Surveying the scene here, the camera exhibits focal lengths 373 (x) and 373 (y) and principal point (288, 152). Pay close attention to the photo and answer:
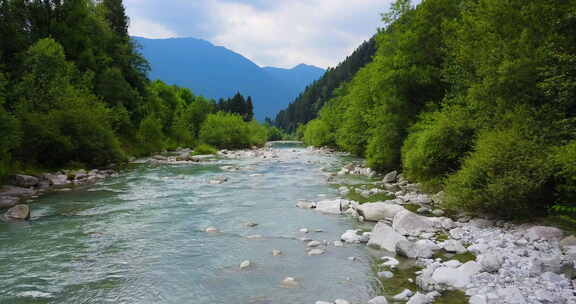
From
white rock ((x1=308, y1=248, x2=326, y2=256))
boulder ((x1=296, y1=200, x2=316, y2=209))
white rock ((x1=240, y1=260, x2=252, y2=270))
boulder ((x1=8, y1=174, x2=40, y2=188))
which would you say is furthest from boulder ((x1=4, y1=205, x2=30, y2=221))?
white rock ((x1=308, y1=248, x2=326, y2=256))

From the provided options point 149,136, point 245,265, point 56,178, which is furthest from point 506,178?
point 149,136

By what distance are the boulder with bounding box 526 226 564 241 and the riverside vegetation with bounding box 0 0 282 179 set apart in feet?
69.5

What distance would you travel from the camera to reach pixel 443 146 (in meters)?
15.2

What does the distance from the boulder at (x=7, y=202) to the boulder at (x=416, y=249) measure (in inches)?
602

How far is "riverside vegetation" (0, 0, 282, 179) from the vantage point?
76.7 feet

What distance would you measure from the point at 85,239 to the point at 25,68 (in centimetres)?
2644

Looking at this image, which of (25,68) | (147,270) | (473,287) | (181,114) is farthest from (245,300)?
(181,114)

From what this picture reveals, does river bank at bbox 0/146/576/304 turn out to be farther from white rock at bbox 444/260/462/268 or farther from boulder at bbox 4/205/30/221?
boulder at bbox 4/205/30/221

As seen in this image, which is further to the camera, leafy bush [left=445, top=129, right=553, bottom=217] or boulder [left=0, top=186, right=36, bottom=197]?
boulder [left=0, top=186, right=36, bottom=197]

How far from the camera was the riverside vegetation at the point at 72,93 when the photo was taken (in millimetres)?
23375

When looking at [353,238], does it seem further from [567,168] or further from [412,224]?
[567,168]

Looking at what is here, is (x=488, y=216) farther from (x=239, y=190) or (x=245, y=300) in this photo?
(x=239, y=190)

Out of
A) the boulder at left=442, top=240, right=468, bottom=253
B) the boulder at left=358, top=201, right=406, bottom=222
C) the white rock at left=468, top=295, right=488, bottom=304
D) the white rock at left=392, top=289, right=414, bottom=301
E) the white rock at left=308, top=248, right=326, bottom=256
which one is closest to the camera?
the white rock at left=468, top=295, right=488, bottom=304

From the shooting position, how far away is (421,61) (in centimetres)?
2084
